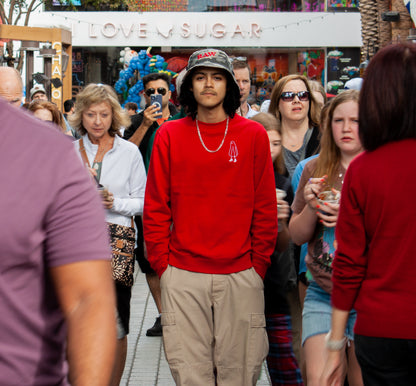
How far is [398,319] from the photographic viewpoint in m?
2.64

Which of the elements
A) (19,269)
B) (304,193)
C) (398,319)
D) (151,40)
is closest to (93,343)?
(19,269)

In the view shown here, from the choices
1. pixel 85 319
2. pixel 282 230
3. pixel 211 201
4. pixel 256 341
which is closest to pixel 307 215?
pixel 211 201

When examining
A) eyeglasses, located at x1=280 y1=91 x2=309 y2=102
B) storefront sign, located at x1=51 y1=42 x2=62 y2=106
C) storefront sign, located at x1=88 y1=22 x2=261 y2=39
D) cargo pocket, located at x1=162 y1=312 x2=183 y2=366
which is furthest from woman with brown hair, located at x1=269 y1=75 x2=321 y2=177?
storefront sign, located at x1=88 y1=22 x2=261 y2=39

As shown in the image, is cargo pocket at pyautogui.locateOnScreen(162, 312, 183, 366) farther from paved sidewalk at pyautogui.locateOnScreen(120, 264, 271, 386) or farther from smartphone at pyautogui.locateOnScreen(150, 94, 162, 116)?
smartphone at pyautogui.locateOnScreen(150, 94, 162, 116)

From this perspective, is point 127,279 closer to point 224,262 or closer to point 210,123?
point 224,262

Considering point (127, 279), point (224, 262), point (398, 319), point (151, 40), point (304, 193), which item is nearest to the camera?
point (398, 319)

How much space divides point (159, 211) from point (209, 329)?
715mm

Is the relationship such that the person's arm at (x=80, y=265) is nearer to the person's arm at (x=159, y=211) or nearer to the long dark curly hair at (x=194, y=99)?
the person's arm at (x=159, y=211)

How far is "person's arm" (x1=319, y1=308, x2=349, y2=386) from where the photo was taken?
9.73 ft

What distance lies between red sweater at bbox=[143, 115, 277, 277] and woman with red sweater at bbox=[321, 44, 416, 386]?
1.39m

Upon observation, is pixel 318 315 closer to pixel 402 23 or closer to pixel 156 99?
pixel 156 99

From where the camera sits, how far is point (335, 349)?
3010 mm

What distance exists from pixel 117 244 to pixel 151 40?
25760 mm

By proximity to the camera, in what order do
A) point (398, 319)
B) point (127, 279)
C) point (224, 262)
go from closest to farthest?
point (398, 319) < point (224, 262) < point (127, 279)
